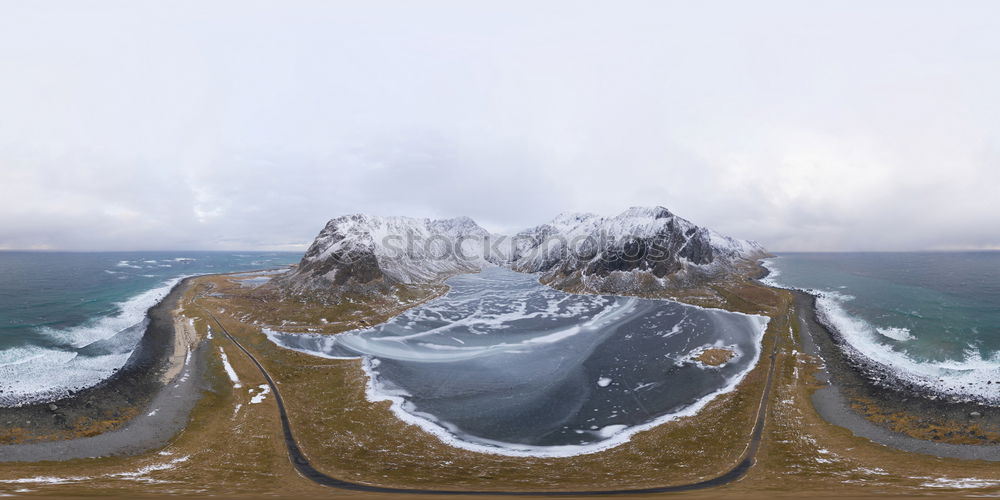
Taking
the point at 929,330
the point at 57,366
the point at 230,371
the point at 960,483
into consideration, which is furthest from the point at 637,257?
the point at 57,366

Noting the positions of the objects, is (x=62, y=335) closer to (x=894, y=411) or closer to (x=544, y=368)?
(x=544, y=368)

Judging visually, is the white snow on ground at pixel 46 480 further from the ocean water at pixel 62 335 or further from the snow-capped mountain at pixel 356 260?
the snow-capped mountain at pixel 356 260

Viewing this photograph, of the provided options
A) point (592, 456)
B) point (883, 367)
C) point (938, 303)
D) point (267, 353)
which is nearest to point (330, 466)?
point (592, 456)

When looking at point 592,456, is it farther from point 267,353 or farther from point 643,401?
point 267,353

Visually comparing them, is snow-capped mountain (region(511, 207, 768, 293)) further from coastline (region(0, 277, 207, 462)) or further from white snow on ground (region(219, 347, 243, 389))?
coastline (region(0, 277, 207, 462))

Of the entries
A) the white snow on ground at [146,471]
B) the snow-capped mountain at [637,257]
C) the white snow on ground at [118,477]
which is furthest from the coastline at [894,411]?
the snow-capped mountain at [637,257]
